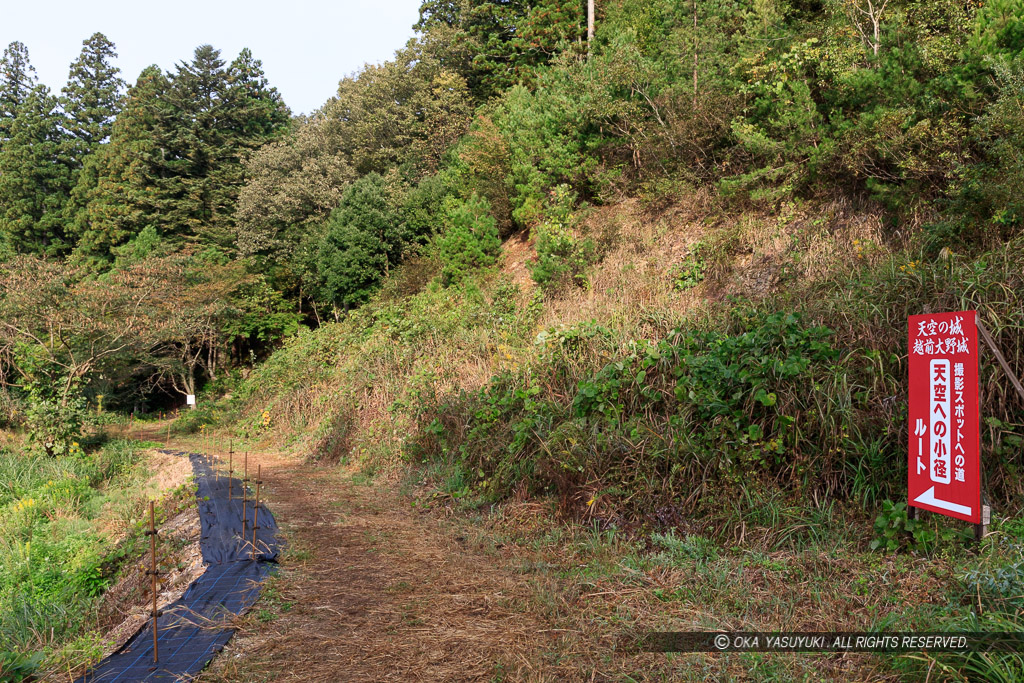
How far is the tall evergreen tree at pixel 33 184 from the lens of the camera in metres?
28.3

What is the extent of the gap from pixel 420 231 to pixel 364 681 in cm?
1618

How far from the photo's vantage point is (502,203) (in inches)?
591

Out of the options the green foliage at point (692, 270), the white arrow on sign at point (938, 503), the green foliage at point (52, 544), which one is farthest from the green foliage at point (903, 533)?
the green foliage at point (692, 270)

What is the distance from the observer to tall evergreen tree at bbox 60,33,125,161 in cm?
3092

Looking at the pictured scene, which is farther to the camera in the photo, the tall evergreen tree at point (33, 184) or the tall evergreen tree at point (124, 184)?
the tall evergreen tree at point (33, 184)

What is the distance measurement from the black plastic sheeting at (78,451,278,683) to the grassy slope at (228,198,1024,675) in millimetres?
1995

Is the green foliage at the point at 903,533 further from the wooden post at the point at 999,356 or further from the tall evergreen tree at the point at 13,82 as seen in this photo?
the tall evergreen tree at the point at 13,82

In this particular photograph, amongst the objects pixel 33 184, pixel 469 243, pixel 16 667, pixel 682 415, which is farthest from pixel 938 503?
pixel 33 184

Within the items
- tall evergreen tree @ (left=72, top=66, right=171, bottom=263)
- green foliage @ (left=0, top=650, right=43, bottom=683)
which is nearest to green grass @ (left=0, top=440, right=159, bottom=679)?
green foliage @ (left=0, top=650, right=43, bottom=683)

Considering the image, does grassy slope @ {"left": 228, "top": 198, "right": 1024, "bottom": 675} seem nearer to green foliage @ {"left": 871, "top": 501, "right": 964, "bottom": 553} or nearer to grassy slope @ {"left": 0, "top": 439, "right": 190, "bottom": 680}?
green foliage @ {"left": 871, "top": 501, "right": 964, "bottom": 553}

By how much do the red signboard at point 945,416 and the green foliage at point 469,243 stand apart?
10.8m

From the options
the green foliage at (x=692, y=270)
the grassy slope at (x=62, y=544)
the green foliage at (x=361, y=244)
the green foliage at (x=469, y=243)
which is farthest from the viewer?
the green foliage at (x=361, y=244)

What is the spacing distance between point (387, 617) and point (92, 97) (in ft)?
121

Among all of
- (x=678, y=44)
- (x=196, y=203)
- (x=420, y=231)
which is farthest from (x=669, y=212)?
(x=196, y=203)
